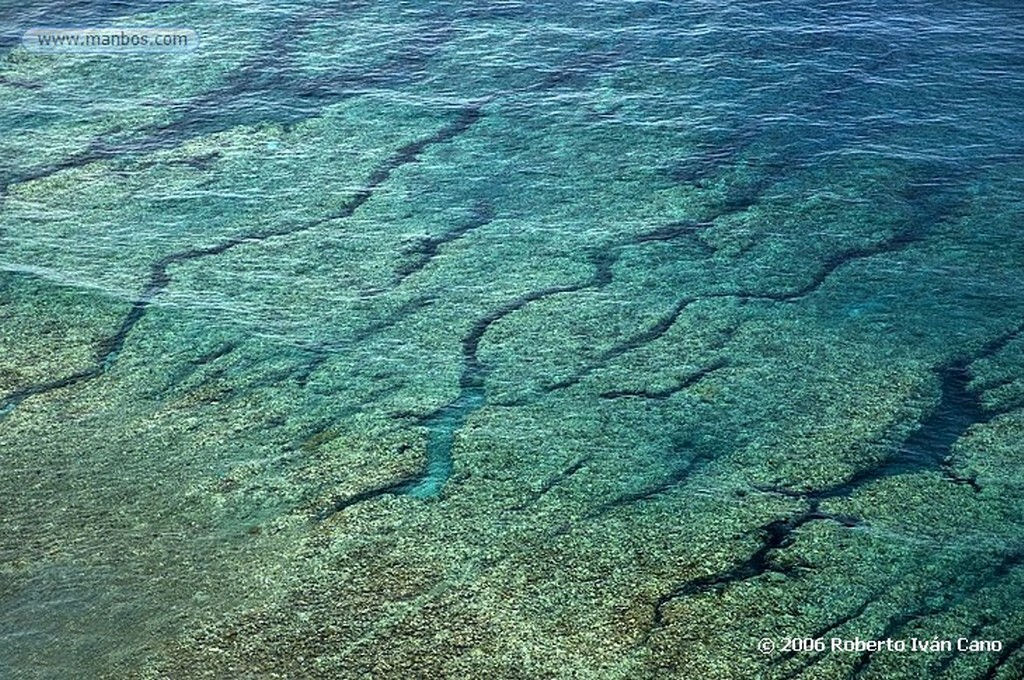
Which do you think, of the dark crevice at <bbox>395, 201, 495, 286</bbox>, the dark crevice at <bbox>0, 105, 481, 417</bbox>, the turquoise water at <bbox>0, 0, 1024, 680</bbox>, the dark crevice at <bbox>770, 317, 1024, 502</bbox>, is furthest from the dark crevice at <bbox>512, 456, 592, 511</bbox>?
the dark crevice at <bbox>0, 105, 481, 417</bbox>

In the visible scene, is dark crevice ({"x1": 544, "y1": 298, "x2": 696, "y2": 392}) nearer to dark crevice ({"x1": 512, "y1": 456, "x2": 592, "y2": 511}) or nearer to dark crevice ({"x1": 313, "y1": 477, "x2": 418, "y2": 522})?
dark crevice ({"x1": 512, "y1": 456, "x2": 592, "y2": 511})

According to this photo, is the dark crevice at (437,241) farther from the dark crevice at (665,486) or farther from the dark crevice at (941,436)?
the dark crevice at (941,436)

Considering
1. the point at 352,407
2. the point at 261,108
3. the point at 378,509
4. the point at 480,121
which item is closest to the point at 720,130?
the point at 480,121

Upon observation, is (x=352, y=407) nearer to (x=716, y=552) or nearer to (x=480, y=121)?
(x=716, y=552)

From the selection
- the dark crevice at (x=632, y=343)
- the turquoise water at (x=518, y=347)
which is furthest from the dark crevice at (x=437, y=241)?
the dark crevice at (x=632, y=343)

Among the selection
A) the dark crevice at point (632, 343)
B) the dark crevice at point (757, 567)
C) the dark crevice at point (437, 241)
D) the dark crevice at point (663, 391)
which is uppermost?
the dark crevice at point (437, 241)

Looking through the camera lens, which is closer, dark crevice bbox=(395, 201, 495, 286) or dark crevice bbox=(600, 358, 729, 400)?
dark crevice bbox=(600, 358, 729, 400)

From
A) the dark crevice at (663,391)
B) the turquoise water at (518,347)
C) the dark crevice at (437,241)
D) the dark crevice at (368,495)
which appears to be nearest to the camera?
the turquoise water at (518,347)

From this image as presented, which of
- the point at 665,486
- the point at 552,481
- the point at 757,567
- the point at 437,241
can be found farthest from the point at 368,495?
the point at 437,241

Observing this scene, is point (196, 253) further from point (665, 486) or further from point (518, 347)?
point (665, 486)
